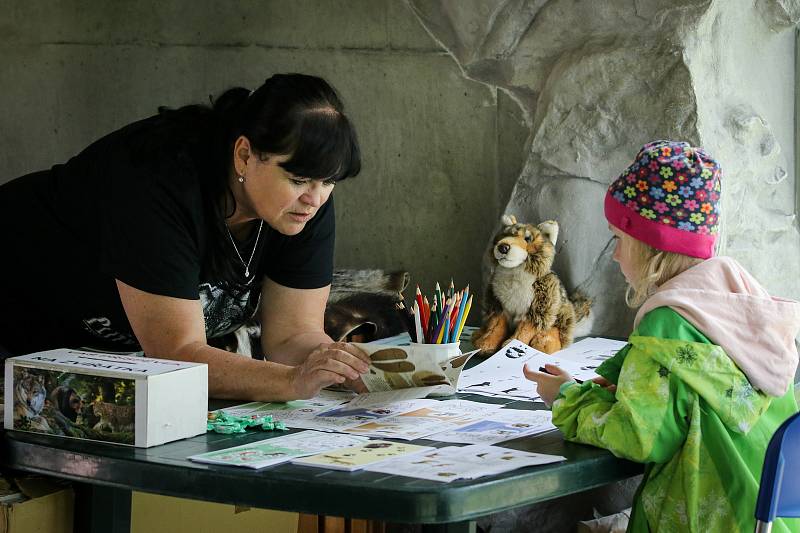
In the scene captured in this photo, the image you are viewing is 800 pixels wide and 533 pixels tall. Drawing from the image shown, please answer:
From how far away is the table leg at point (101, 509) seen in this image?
1950mm

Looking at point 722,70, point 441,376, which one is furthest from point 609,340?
point 441,376

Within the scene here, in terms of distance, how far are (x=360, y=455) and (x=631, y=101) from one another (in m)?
1.83

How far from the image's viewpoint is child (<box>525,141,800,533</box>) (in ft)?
5.69

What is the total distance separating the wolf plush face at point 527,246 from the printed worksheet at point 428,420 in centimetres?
102

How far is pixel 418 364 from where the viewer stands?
204 centimetres

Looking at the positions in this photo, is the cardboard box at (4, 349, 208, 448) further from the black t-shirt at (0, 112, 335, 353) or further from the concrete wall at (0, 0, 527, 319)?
the concrete wall at (0, 0, 527, 319)

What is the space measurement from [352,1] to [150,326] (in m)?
3.18

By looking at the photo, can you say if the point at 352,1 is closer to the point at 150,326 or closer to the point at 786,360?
the point at 150,326

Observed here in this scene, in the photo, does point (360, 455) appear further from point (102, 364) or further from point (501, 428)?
point (102, 364)

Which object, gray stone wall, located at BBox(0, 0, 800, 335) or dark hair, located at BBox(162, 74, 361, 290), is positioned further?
gray stone wall, located at BBox(0, 0, 800, 335)

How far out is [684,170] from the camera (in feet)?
6.12

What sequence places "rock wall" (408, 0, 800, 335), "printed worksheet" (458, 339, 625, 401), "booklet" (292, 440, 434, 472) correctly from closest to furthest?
"booklet" (292, 440, 434, 472) → "printed worksheet" (458, 339, 625, 401) → "rock wall" (408, 0, 800, 335)

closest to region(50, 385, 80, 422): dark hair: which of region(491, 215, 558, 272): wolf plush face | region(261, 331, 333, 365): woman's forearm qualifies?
region(261, 331, 333, 365): woman's forearm

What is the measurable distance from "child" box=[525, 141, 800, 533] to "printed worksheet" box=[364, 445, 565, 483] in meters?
0.14
